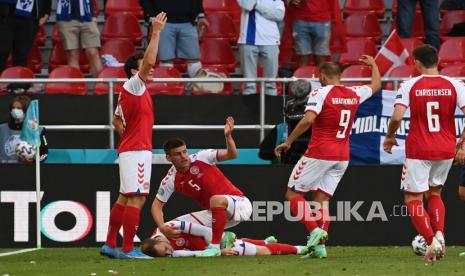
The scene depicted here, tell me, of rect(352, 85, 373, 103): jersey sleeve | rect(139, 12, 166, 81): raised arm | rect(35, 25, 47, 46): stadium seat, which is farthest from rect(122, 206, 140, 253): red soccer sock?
rect(35, 25, 47, 46): stadium seat

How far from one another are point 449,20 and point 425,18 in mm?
1154

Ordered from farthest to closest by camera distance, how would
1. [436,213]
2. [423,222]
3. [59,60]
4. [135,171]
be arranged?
[59,60]
[135,171]
[436,213]
[423,222]

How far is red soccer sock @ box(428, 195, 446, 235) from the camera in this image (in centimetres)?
1338

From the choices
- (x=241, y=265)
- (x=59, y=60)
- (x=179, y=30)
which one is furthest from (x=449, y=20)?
(x=241, y=265)

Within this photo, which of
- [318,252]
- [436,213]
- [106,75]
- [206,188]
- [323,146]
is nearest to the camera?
[436,213]

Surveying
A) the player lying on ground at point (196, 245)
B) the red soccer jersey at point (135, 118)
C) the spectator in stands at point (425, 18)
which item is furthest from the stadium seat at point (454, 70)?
the red soccer jersey at point (135, 118)

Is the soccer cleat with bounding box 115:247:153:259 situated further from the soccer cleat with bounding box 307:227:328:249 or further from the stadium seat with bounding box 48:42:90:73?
the stadium seat with bounding box 48:42:90:73

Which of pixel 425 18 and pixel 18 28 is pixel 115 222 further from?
pixel 425 18

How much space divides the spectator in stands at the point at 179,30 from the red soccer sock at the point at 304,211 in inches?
201

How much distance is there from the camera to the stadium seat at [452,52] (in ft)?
62.3

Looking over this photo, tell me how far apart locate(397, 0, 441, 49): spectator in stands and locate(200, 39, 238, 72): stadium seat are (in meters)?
2.35

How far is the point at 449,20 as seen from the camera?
66.1 ft

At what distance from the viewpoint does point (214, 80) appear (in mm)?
16812

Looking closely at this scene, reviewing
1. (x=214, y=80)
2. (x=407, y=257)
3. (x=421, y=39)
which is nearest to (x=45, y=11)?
(x=214, y=80)
